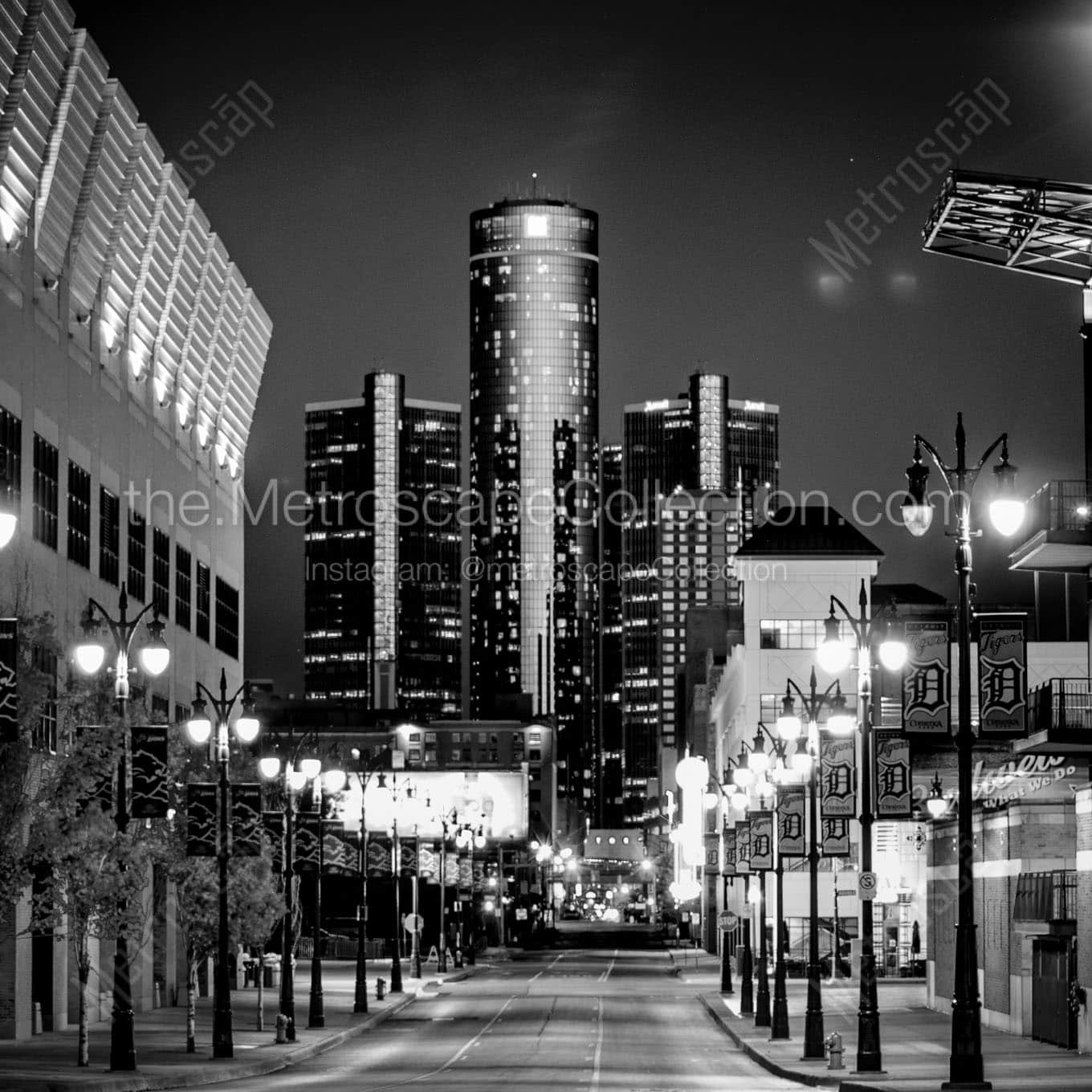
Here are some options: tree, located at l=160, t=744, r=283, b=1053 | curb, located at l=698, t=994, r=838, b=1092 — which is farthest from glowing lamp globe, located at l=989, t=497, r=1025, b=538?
tree, located at l=160, t=744, r=283, b=1053

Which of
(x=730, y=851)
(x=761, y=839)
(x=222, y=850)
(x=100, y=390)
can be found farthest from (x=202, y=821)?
(x=730, y=851)

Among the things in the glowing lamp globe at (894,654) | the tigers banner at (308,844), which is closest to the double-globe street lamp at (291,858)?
the tigers banner at (308,844)

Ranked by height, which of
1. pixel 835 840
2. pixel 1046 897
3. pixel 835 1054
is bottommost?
pixel 835 1054

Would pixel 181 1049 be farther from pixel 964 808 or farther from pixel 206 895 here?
pixel 964 808

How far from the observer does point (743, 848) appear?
240 feet

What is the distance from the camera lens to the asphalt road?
45906 millimetres

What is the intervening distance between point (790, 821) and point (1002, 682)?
20.3 metres

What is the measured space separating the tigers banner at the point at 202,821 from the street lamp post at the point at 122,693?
2579 millimetres

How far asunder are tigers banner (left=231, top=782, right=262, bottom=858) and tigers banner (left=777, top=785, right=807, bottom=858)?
13634 mm

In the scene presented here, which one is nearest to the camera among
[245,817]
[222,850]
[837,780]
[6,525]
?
[6,525]

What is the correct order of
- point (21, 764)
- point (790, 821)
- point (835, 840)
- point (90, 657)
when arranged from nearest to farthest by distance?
point (90, 657) < point (21, 764) < point (790, 821) < point (835, 840)

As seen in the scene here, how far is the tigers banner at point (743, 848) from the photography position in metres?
71.2

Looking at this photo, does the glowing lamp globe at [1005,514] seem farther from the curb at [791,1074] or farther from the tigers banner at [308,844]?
the tigers banner at [308,844]

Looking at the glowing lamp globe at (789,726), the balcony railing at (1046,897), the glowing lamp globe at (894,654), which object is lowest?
the balcony railing at (1046,897)
